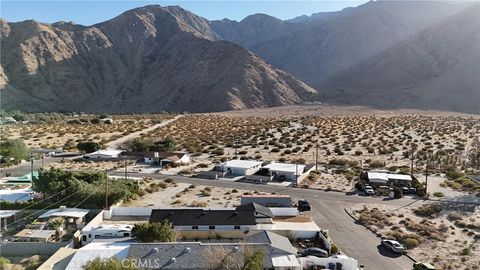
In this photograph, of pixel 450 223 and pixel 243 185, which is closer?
pixel 450 223

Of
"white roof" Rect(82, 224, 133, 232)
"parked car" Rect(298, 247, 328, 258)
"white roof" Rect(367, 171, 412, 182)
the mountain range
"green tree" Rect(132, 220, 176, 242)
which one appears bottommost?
"parked car" Rect(298, 247, 328, 258)

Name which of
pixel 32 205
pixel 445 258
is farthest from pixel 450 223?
pixel 32 205

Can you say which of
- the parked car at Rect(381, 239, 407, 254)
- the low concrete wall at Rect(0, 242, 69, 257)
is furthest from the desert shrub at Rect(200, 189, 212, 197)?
the parked car at Rect(381, 239, 407, 254)

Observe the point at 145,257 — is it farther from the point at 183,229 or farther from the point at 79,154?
the point at 79,154

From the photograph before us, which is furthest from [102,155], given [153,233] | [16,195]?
[153,233]

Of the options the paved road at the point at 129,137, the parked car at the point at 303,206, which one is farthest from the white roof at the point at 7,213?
the paved road at the point at 129,137

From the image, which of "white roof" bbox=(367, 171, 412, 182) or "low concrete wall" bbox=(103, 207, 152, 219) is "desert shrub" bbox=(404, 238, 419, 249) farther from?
"low concrete wall" bbox=(103, 207, 152, 219)
